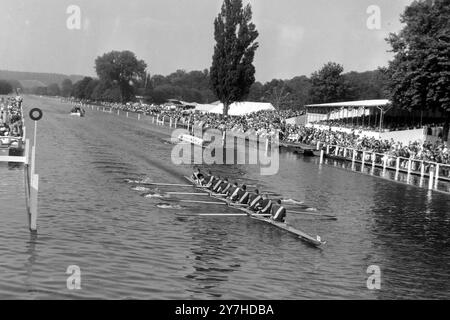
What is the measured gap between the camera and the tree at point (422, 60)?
5606 cm

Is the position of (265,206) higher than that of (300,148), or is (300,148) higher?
(300,148)

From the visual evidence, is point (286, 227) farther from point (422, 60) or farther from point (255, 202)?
point (422, 60)

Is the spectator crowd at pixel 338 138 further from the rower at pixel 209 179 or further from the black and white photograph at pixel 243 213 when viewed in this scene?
the rower at pixel 209 179

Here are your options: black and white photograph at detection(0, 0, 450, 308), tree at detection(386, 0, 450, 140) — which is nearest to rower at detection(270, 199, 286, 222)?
black and white photograph at detection(0, 0, 450, 308)

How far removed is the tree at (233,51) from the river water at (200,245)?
56.2 m

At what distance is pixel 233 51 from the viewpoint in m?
94.6

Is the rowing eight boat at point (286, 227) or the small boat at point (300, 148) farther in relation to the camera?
the small boat at point (300, 148)

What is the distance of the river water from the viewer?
17469mm

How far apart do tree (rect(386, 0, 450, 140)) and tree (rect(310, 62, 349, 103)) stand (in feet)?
177

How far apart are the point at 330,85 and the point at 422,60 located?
60.7 meters

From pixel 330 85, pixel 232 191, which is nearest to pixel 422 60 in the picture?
pixel 232 191

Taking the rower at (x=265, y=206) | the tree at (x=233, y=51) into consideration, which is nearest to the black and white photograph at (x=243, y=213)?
the rower at (x=265, y=206)

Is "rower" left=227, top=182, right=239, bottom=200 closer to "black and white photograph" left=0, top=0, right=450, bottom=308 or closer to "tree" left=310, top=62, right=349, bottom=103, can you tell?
"black and white photograph" left=0, top=0, right=450, bottom=308
